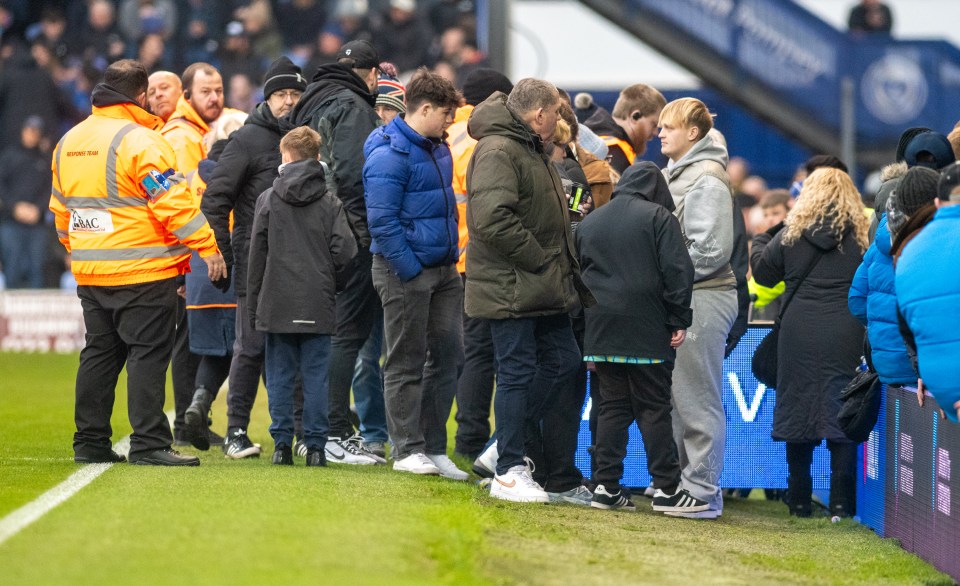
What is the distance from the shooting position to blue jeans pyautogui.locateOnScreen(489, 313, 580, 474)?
24.6 feet

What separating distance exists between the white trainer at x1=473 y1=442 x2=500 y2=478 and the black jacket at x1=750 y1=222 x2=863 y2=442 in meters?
1.54

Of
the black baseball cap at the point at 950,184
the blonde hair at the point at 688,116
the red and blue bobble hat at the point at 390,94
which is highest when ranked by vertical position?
the red and blue bobble hat at the point at 390,94

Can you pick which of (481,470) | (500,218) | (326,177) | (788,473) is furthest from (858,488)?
(326,177)

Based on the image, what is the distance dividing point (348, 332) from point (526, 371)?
1493 mm

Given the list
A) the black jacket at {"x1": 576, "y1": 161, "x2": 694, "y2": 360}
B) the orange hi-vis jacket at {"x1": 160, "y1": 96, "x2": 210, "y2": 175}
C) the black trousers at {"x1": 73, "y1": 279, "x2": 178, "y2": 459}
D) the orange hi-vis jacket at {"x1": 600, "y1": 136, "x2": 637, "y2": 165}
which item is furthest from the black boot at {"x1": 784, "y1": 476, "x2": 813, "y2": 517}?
the orange hi-vis jacket at {"x1": 160, "y1": 96, "x2": 210, "y2": 175}

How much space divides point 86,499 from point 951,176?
3.80m

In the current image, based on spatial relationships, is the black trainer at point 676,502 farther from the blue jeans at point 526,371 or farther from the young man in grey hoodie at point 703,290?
Result: the blue jeans at point 526,371

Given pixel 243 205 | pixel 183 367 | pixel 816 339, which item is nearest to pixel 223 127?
pixel 243 205

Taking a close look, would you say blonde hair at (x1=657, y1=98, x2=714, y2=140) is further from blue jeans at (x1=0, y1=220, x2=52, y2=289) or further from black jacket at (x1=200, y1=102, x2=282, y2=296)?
blue jeans at (x1=0, y1=220, x2=52, y2=289)

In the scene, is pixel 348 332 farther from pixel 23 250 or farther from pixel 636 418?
pixel 23 250

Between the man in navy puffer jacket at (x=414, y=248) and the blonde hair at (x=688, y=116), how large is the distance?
111cm

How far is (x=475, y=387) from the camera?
8828 millimetres

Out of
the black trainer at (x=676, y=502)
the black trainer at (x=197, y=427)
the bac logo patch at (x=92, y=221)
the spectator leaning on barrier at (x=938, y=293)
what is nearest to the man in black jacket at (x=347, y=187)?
the black trainer at (x=197, y=427)

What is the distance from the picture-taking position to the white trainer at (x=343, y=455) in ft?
28.2
